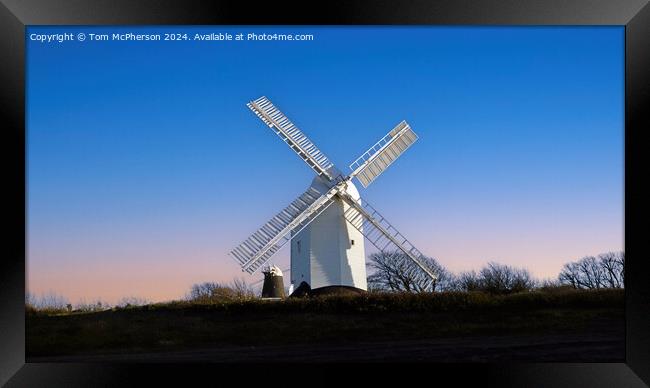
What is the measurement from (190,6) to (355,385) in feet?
20.6

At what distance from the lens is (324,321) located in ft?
60.0

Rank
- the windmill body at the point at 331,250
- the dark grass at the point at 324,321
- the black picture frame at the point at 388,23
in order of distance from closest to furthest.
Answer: the black picture frame at the point at 388,23 < the dark grass at the point at 324,321 < the windmill body at the point at 331,250

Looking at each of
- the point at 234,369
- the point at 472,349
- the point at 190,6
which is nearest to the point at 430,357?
the point at 472,349

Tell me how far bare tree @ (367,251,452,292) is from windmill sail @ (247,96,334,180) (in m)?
3.35

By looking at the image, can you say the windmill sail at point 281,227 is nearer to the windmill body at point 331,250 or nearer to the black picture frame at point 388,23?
the windmill body at point 331,250

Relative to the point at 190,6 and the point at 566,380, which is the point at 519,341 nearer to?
the point at 566,380

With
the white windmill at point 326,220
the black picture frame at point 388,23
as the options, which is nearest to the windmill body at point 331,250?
the white windmill at point 326,220

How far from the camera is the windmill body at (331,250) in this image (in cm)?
2027

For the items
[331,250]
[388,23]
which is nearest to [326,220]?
[331,250]

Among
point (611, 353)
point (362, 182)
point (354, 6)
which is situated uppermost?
point (354, 6)

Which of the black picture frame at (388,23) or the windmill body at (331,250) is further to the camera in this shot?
the windmill body at (331,250)

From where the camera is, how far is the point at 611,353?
15.4 m

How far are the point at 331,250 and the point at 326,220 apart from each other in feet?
2.64

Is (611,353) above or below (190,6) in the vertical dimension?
below
